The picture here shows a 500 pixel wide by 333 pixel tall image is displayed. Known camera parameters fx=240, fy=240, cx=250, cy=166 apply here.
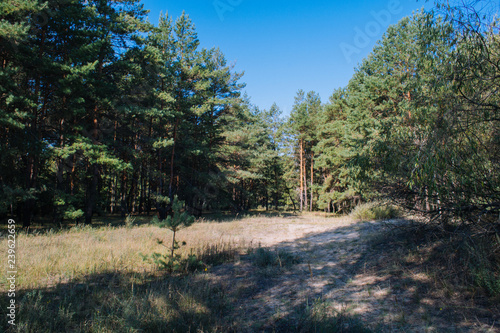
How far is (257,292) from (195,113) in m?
16.0

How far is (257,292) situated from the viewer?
15.3 ft

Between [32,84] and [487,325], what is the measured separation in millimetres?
18429

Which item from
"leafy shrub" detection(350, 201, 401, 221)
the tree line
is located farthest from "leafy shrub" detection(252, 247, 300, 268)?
"leafy shrub" detection(350, 201, 401, 221)

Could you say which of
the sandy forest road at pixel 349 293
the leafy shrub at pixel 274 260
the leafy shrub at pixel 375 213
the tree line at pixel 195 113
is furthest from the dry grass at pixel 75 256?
the leafy shrub at pixel 375 213

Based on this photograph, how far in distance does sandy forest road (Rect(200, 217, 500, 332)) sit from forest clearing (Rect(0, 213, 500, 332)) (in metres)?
0.02

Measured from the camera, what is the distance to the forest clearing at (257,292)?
3.23 m

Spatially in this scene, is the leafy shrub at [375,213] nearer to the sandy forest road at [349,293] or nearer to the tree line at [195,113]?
the tree line at [195,113]

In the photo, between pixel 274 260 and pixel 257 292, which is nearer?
pixel 257 292

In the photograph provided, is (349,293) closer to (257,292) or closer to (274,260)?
(257,292)

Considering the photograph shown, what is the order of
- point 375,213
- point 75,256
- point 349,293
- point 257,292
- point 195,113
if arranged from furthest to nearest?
point 195,113 → point 375,213 → point 75,256 → point 257,292 → point 349,293

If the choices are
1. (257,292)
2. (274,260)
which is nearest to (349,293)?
(257,292)

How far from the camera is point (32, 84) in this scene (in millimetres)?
Result: 12656

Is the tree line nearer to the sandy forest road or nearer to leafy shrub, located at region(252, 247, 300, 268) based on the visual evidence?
the sandy forest road

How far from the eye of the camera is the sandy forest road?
325 centimetres
